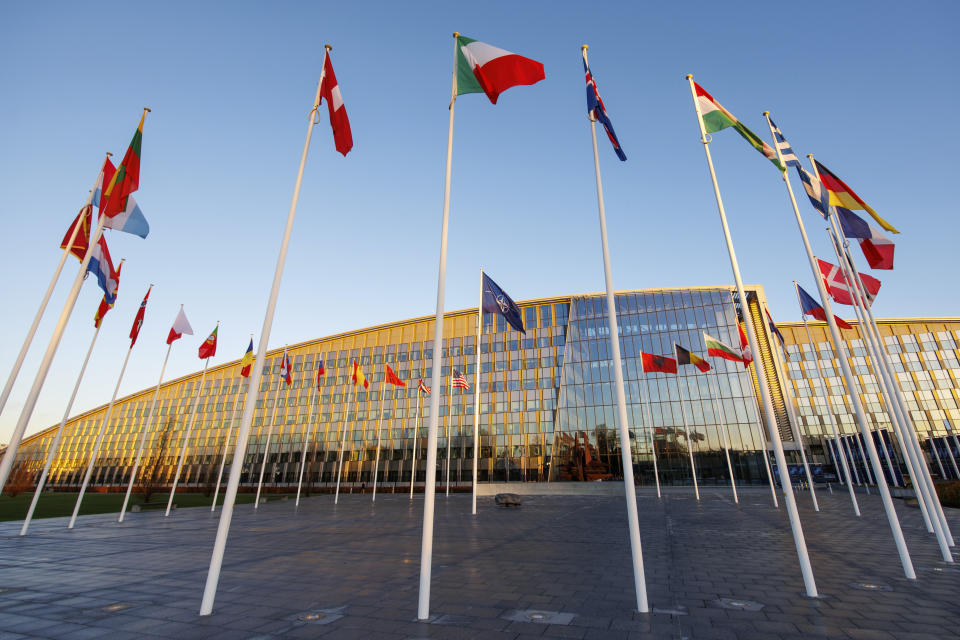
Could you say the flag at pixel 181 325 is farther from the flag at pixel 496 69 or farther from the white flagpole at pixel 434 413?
the flag at pixel 496 69

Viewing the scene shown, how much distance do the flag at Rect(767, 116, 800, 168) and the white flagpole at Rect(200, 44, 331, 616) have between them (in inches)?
419

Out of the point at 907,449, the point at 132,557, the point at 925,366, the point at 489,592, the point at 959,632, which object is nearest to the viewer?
the point at 959,632

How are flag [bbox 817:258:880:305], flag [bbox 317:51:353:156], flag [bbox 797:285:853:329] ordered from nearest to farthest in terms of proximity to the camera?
flag [bbox 317:51:353:156] < flag [bbox 817:258:880:305] < flag [bbox 797:285:853:329]

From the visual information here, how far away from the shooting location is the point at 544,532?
1580cm

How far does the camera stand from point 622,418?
7.14m

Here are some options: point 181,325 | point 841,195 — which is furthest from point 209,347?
point 841,195

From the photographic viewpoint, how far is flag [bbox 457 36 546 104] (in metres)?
8.18

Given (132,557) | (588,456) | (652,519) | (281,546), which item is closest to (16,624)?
(132,557)

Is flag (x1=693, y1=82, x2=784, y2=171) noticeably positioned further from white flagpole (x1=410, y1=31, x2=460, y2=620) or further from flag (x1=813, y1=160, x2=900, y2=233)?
white flagpole (x1=410, y1=31, x2=460, y2=620)

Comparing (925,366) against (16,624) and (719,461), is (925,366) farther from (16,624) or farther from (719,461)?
(16,624)

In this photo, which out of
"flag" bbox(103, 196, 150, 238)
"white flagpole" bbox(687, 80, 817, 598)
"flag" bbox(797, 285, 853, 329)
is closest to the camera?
"white flagpole" bbox(687, 80, 817, 598)

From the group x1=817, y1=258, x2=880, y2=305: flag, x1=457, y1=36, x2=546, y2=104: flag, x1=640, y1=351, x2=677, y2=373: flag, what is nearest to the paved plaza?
x1=817, y1=258, x2=880, y2=305: flag

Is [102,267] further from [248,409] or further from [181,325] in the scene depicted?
[181,325]

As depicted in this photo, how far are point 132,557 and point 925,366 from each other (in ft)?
292
